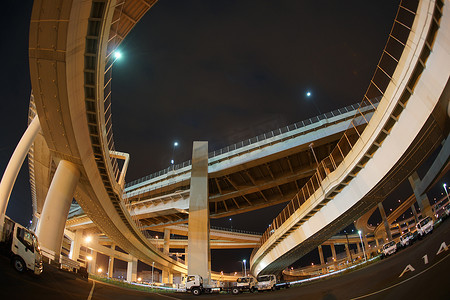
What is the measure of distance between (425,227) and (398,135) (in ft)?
26.5

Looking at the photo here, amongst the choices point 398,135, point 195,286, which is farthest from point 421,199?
point 195,286

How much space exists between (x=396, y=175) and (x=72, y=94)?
65.2 ft

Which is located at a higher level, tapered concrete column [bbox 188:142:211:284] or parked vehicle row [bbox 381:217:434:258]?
tapered concrete column [bbox 188:142:211:284]

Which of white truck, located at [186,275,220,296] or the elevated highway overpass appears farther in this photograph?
white truck, located at [186,275,220,296]

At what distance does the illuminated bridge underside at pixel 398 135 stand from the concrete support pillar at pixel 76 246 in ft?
137

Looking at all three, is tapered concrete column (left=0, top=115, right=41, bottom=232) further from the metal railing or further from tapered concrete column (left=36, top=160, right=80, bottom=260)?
the metal railing

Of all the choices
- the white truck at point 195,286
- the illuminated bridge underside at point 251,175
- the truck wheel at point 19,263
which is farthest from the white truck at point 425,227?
the truck wheel at point 19,263

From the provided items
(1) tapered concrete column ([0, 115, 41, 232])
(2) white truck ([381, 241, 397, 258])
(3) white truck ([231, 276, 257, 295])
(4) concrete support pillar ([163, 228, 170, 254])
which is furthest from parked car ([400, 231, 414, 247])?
(4) concrete support pillar ([163, 228, 170, 254])

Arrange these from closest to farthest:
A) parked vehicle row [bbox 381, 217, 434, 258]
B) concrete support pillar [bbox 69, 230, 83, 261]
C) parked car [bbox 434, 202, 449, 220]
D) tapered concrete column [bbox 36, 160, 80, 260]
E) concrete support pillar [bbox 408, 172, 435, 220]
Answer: tapered concrete column [bbox 36, 160, 80, 260]
parked vehicle row [bbox 381, 217, 434, 258]
parked car [bbox 434, 202, 449, 220]
concrete support pillar [bbox 408, 172, 435, 220]
concrete support pillar [bbox 69, 230, 83, 261]

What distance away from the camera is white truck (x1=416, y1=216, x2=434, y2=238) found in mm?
18625

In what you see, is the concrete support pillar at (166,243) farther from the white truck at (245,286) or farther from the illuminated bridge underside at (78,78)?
the illuminated bridge underside at (78,78)

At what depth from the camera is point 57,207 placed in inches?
721

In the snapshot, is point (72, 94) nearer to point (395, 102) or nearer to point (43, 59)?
point (43, 59)

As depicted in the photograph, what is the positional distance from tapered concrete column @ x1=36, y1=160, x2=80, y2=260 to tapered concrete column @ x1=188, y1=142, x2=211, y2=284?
16.0m
